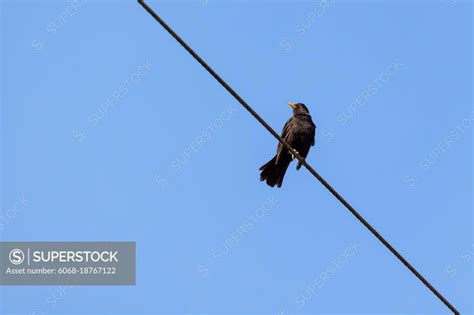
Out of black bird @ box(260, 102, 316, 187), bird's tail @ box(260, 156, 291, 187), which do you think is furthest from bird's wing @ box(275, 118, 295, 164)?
bird's tail @ box(260, 156, 291, 187)

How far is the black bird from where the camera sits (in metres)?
9.73

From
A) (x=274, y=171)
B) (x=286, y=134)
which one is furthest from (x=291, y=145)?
(x=274, y=171)

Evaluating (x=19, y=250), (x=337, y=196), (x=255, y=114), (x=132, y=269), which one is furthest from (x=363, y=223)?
(x=19, y=250)

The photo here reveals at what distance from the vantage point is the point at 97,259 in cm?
928

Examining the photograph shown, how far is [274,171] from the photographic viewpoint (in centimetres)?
988

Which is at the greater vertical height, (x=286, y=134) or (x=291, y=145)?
(x=286, y=134)

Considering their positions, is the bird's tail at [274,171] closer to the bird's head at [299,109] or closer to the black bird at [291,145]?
the black bird at [291,145]

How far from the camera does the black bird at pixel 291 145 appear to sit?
973cm

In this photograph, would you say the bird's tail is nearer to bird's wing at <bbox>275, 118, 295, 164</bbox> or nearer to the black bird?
the black bird

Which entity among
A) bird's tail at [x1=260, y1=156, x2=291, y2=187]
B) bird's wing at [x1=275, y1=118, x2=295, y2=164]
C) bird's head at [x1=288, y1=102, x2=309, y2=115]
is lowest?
bird's tail at [x1=260, y1=156, x2=291, y2=187]

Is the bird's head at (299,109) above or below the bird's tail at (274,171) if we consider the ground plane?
above

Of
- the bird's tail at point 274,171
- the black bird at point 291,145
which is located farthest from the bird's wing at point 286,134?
the bird's tail at point 274,171

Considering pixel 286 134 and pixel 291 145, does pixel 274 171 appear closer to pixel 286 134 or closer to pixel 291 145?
pixel 291 145

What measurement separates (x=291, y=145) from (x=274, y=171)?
380 millimetres
